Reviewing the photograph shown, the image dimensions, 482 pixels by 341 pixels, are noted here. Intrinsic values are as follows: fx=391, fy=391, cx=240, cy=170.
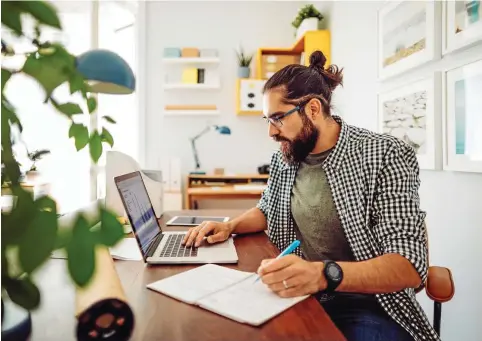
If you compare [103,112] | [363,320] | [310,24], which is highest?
[310,24]

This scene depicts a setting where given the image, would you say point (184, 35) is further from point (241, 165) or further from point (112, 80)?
point (112, 80)

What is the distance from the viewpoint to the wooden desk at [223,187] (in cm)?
337

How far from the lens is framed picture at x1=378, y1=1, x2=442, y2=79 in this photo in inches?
68.2

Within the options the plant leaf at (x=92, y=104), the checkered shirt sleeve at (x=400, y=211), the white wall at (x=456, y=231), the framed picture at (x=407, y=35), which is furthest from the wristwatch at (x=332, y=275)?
the framed picture at (x=407, y=35)

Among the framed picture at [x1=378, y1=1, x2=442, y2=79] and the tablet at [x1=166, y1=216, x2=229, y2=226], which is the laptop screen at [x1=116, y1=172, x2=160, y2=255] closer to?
the tablet at [x1=166, y1=216, x2=229, y2=226]

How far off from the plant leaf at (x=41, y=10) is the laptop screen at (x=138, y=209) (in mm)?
797

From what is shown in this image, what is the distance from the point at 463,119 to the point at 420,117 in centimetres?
32

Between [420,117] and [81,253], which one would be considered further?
[420,117]

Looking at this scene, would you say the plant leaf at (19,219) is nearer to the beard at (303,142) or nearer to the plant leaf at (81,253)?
the plant leaf at (81,253)

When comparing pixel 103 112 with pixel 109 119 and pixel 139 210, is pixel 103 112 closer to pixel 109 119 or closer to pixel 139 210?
pixel 139 210

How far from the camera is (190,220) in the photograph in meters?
1.81

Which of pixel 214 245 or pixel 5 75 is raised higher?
pixel 5 75

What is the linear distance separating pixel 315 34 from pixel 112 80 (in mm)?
2930

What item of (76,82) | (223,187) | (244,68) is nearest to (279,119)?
(76,82)
